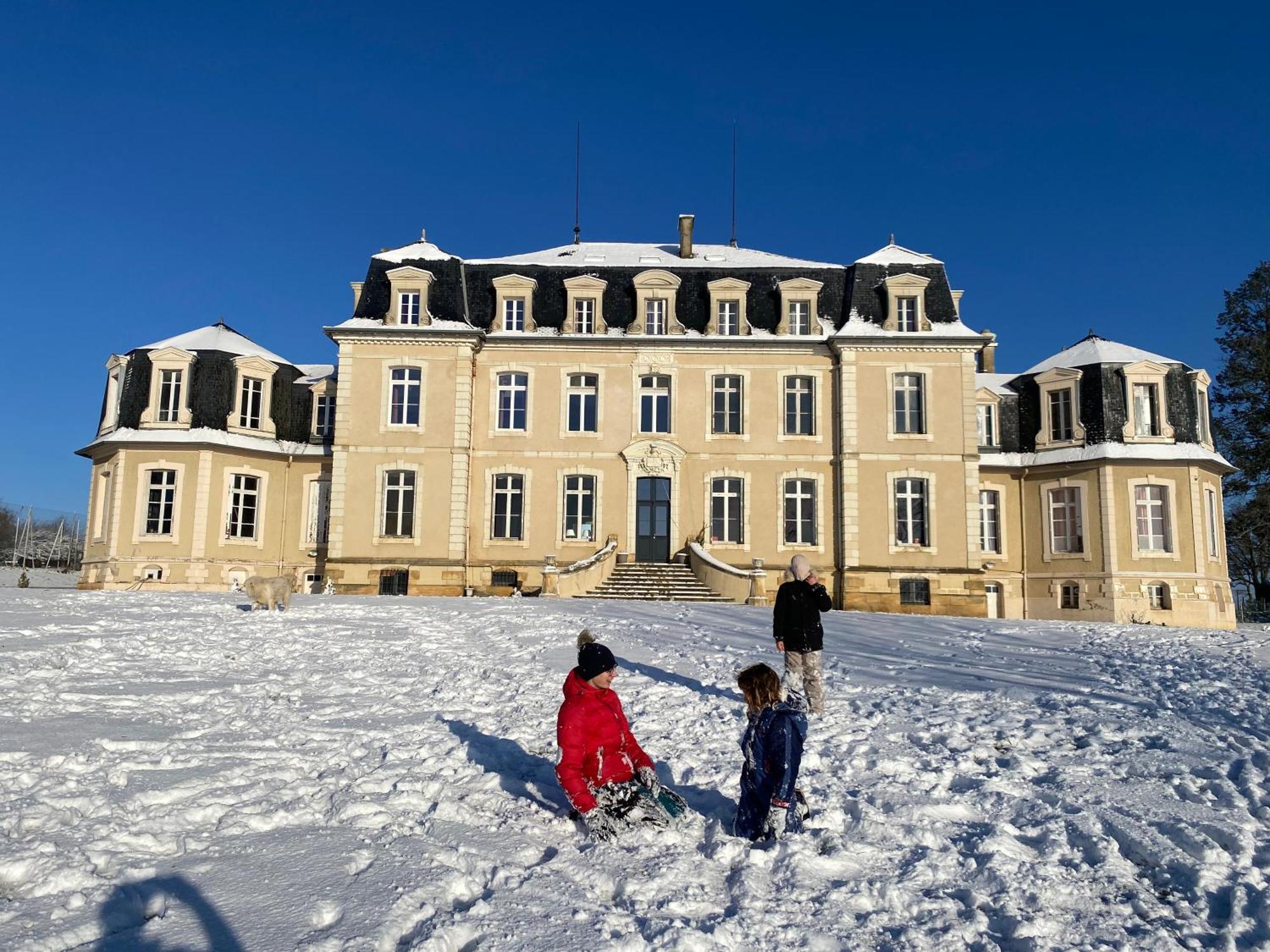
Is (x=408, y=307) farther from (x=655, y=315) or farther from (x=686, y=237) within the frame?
(x=686, y=237)

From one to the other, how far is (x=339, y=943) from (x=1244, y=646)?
48.4 feet

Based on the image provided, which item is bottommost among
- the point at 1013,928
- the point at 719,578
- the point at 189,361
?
the point at 1013,928

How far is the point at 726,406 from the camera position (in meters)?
25.8

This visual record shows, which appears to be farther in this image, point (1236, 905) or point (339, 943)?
point (1236, 905)

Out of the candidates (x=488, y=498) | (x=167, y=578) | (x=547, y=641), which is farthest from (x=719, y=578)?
(x=167, y=578)

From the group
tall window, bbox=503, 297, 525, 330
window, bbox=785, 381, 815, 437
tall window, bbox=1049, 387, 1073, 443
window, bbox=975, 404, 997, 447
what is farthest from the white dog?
tall window, bbox=1049, 387, 1073, 443

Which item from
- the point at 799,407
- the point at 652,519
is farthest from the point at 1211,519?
the point at 652,519

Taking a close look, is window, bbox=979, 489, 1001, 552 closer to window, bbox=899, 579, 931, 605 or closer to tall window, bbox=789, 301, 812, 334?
window, bbox=899, 579, 931, 605

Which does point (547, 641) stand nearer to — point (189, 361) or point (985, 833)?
point (985, 833)

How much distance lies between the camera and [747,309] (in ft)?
86.3

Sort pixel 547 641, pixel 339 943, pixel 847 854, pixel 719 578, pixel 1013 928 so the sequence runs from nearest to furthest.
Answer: pixel 339 943 < pixel 1013 928 < pixel 847 854 < pixel 547 641 < pixel 719 578

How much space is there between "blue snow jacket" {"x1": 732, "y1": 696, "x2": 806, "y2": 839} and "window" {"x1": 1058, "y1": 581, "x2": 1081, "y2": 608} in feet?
78.7

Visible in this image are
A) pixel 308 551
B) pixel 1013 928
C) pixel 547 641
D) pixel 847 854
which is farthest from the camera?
pixel 308 551

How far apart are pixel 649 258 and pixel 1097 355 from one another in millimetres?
13983
